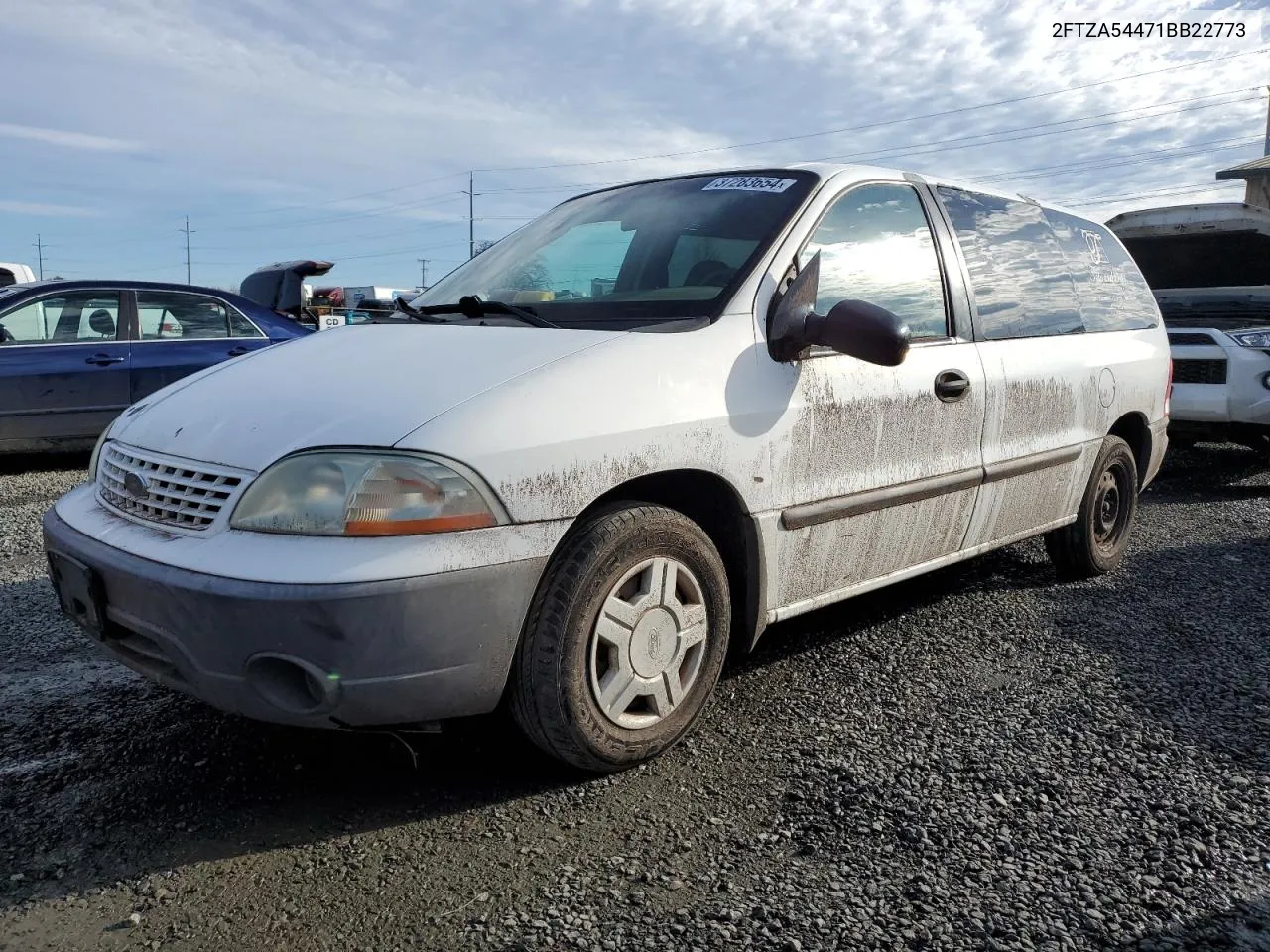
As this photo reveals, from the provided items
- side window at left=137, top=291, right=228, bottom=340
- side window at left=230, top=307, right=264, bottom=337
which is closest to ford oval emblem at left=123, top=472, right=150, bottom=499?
side window at left=137, top=291, right=228, bottom=340

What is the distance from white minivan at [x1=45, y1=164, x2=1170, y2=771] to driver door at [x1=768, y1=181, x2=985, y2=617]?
1cm

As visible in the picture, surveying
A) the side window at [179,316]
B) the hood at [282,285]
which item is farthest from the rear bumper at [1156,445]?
the side window at [179,316]

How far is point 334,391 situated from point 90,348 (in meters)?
5.94

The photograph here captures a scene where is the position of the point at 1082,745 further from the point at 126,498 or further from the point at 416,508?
the point at 126,498

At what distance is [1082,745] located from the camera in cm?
284

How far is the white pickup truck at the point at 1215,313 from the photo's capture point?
7340 millimetres

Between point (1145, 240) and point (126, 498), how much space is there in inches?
327

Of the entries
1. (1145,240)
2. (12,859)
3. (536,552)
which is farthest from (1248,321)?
(12,859)

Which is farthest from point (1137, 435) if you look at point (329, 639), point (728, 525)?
point (329, 639)

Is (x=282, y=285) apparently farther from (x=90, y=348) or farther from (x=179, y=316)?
(x=90, y=348)

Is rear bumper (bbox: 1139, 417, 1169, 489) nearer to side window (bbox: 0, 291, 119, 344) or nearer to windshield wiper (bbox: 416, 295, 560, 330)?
windshield wiper (bbox: 416, 295, 560, 330)

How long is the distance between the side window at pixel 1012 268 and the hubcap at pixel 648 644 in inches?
68.6

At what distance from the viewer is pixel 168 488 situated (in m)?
2.41

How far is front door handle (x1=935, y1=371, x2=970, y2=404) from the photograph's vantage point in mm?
3342
